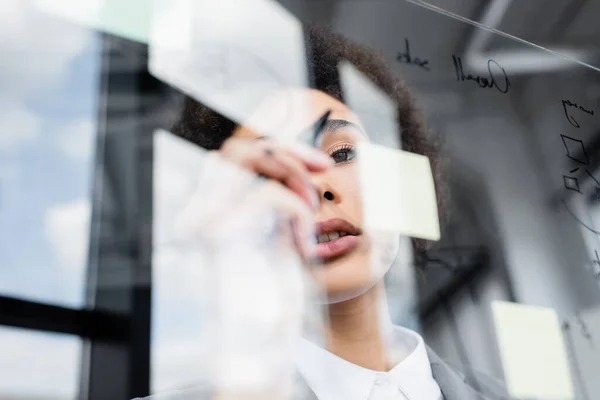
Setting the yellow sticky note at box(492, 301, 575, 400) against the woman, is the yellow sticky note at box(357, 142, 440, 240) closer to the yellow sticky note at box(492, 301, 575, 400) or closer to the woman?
the woman

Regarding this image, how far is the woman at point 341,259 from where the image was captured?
1.62 ft

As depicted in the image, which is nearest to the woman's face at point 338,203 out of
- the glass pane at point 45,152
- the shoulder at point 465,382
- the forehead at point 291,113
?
the forehead at point 291,113

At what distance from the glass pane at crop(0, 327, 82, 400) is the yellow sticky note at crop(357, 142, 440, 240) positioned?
0.34m

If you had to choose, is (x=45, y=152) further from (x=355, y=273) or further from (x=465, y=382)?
(x=465, y=382)

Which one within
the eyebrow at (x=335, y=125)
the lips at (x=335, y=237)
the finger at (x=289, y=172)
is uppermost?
the eyebrow at (x=335, y=125)

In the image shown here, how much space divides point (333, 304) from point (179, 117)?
1.03 ft

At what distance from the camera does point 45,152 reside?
69 centimetres

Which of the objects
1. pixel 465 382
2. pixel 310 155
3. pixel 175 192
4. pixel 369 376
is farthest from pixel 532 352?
pixel 175 192

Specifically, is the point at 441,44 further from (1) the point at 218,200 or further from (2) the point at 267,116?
(1) the point at 218,200

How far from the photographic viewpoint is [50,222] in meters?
0.66

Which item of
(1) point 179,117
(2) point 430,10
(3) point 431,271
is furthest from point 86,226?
(2) point 430,10

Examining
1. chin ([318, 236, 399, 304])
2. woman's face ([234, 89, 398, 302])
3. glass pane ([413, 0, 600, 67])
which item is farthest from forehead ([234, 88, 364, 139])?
glass pane ([413, 0, 600, 67])

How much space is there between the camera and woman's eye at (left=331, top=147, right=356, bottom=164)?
54cm

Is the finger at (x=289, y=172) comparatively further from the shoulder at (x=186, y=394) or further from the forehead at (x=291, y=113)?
the shoulder at (x=186, y=394)
